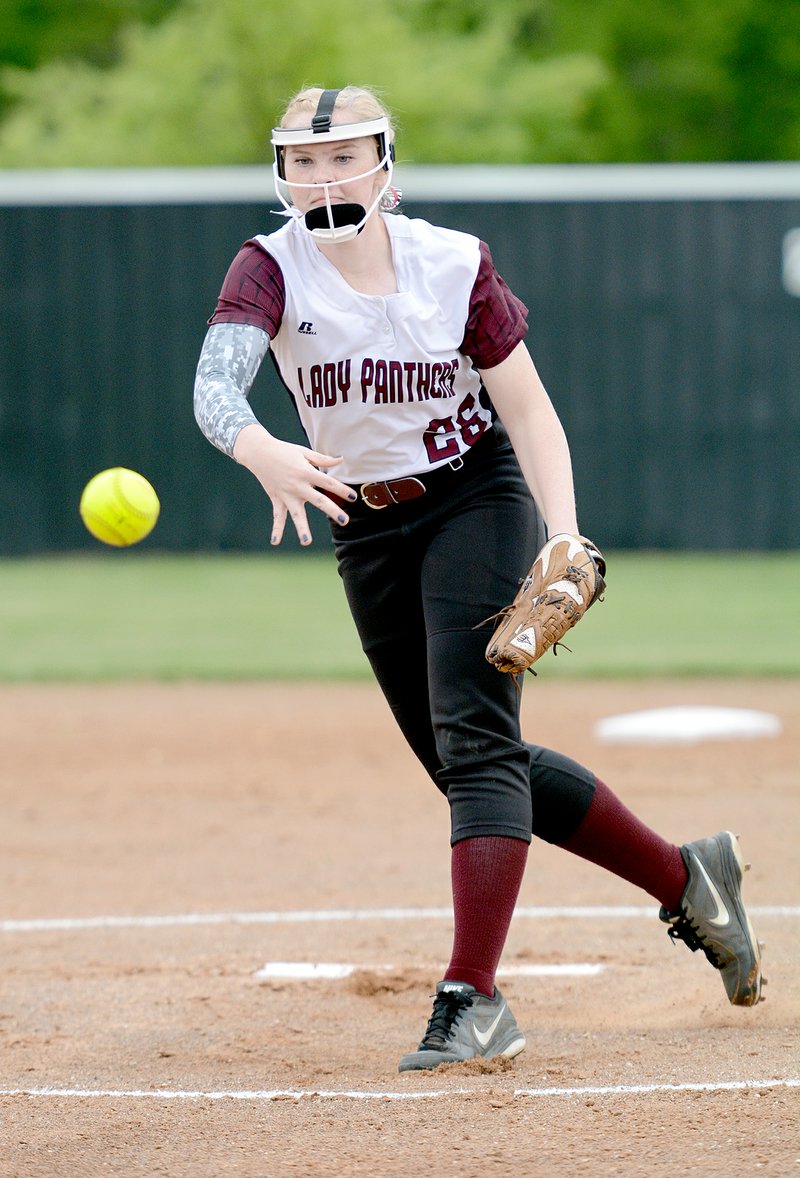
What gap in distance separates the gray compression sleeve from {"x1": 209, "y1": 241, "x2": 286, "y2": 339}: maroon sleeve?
23 mm

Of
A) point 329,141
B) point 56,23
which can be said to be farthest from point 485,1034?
point 56,23

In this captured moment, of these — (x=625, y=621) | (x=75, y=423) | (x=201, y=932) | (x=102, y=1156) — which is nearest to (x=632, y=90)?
(x=75, y=423)

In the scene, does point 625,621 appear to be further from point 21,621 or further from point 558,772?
point 558,772

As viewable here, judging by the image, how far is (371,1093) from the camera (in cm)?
276

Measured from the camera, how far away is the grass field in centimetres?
924

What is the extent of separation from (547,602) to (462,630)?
0.64 feet

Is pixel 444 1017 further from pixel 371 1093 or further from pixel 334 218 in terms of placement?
pixel 334 218

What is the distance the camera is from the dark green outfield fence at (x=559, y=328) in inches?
567

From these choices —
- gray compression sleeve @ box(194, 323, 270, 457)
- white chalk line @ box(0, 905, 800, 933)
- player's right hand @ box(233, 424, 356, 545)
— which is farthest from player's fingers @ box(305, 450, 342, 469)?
white chalk line @ box(0, 905, 800, 933)

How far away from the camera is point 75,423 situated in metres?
14.8

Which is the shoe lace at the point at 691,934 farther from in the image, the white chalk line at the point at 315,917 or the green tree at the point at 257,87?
the green tree at the point at 257,87

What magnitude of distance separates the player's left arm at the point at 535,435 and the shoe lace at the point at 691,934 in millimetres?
923

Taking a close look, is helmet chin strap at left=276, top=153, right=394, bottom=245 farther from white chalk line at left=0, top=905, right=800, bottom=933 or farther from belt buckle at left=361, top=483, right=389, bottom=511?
white chalk line at left=0, top=905, right=800, bottom=933

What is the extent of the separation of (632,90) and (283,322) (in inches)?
988
